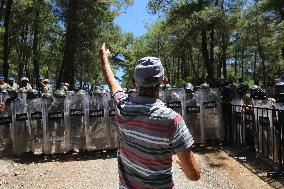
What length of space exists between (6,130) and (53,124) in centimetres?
141

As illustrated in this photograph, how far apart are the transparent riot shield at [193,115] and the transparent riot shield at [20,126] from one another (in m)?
4.76

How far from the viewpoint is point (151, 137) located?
3.08 metres

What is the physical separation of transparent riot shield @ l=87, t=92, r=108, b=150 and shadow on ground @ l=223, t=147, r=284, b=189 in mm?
3568

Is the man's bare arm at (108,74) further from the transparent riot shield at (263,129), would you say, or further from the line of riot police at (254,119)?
the transparent riot shield at (263,129)

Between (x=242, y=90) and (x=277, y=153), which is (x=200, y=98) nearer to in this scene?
(x=242, y=90)

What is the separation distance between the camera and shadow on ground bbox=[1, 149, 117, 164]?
1391 centimetres

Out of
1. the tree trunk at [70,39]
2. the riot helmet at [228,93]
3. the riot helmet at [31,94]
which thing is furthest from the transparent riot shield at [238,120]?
the tree trunk at [70,39]

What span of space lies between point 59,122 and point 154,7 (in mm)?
18096

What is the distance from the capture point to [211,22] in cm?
2748

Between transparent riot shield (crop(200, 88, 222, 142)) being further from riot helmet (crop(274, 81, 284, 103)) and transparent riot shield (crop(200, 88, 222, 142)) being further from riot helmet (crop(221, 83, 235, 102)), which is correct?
riot helmet (crop(274, 81, 284, 103))

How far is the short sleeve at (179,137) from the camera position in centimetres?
295

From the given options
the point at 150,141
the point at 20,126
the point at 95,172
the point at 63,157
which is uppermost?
the point at 150,141

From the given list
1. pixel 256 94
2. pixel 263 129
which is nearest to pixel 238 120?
pixel 256 94

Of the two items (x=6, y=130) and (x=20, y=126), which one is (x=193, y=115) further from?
(x=6, y=130)
